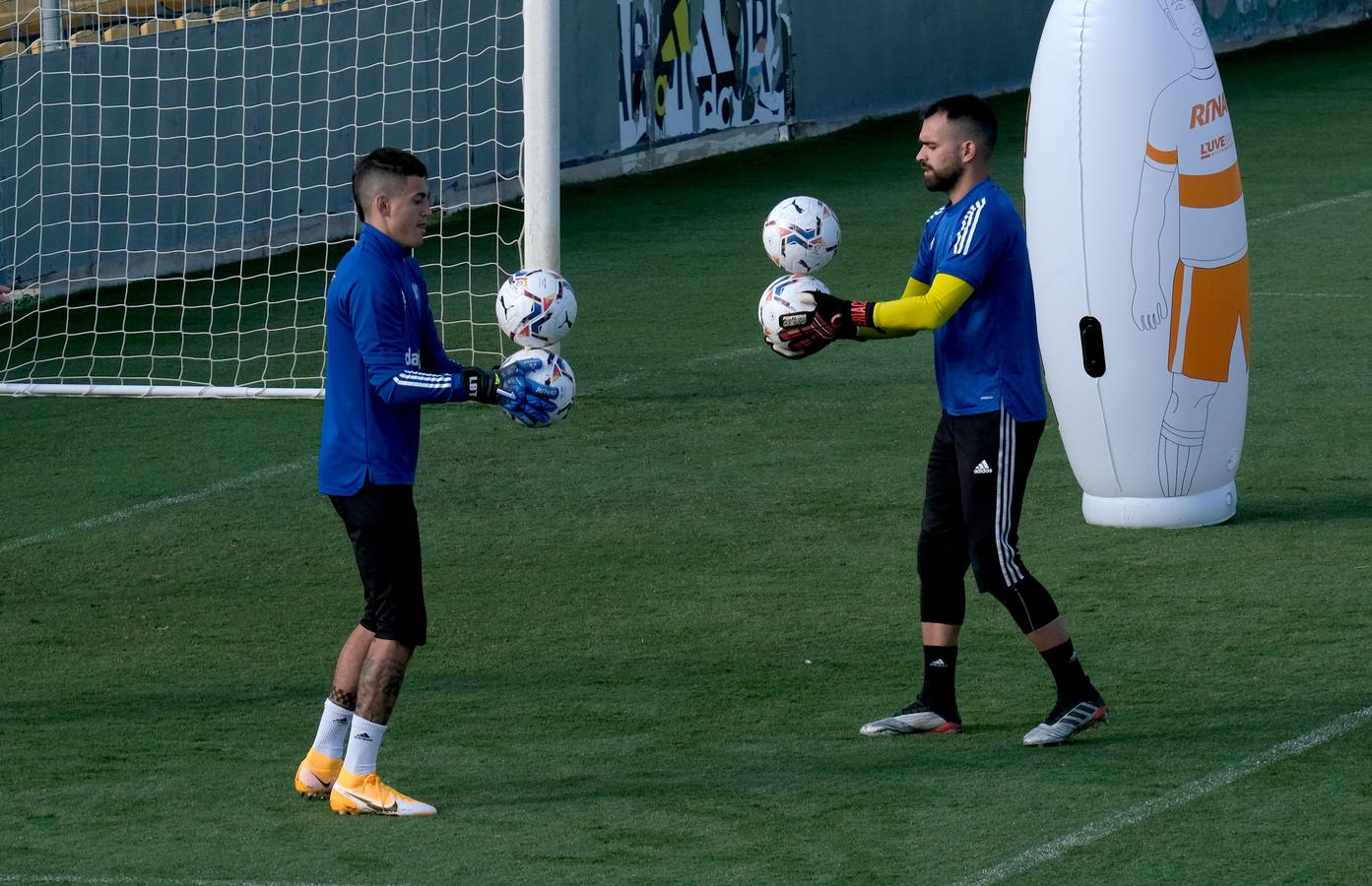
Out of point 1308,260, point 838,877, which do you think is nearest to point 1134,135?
point 838,877

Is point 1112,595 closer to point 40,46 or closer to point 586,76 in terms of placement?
point 40,46

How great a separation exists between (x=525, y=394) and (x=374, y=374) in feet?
1.43

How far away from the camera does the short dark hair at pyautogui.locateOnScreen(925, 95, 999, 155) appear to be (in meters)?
6.66

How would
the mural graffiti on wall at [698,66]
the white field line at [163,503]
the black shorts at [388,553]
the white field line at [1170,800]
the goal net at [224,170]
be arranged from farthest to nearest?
the mural graffiti on wall at [698,66] < the goal net at [224,170] < the white field line at [163,503] < the black shorts at [388,553] < the white field line at [1170,800]

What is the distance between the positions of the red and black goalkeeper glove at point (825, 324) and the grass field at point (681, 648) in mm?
1253

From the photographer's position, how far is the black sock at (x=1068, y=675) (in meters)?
6.71

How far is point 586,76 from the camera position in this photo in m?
20.9

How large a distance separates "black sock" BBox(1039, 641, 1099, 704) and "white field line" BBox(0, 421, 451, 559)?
16.9 ft

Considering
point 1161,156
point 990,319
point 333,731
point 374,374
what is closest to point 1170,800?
point 990,319

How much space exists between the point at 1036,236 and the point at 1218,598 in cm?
199

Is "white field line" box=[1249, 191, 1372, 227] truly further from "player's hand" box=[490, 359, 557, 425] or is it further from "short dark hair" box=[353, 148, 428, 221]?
"short dark hair" box=[353, 148, 428, 221]

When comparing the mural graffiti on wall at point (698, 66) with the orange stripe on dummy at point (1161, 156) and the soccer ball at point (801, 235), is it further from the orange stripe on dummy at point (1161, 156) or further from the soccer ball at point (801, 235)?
the soccer ball at point (801, 235)

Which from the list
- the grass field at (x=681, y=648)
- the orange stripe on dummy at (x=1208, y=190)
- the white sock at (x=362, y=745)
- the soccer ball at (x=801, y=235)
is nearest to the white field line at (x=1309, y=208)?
the grass field at (x=681, y=648)

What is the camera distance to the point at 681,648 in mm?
7984
